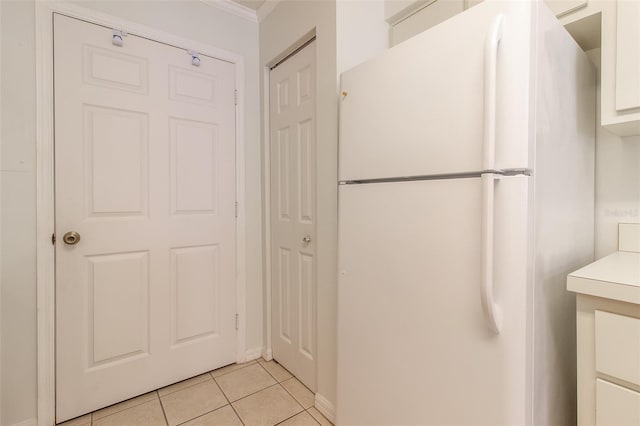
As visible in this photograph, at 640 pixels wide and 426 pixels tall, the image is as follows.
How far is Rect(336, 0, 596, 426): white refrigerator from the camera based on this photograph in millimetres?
790

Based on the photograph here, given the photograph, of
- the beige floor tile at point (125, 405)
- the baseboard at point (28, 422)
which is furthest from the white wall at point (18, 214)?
the beige floor tile at point (125, 405)

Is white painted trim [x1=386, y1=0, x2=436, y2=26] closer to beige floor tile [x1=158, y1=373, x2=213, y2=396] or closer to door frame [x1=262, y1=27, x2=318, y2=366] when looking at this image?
door frame [x1=262, y1=27, x2=318, y2=366]

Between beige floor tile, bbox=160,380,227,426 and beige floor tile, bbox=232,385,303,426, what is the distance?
0.14 metres

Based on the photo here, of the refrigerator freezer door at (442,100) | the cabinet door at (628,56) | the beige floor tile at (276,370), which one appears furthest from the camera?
the beige floor tile at (276,370)

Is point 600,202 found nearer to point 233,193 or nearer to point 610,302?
point 610,302

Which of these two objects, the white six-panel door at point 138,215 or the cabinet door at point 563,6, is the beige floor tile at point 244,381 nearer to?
the white six-panel door at point 138,215

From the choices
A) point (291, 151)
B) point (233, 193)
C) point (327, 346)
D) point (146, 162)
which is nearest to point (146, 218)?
point (146, 162)

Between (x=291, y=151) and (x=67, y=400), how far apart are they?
187cm

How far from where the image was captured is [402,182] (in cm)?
106

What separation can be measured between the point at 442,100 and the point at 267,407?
5.83ft

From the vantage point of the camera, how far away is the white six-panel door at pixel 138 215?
60.8 inches

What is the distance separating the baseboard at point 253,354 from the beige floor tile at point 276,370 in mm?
88

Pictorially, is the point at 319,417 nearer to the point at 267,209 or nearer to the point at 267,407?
the point at 267,407

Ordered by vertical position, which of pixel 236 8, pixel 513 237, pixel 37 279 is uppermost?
pixel 236 8
